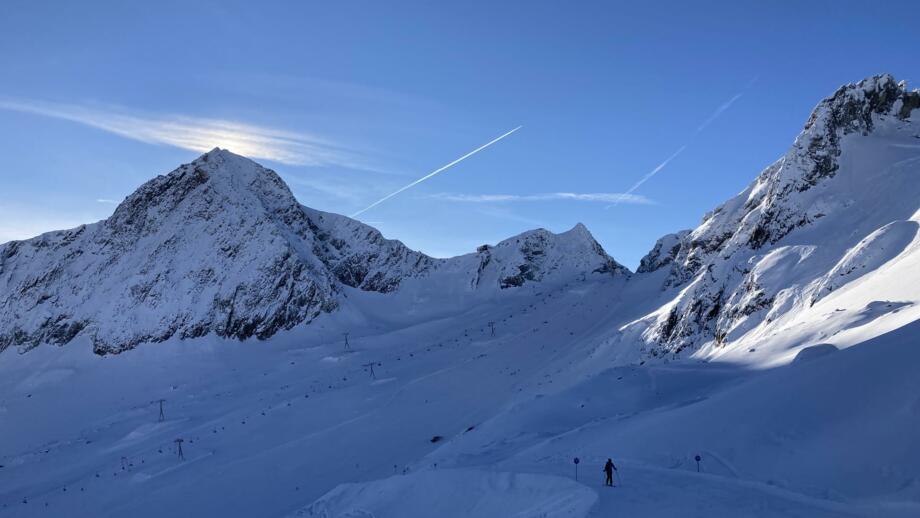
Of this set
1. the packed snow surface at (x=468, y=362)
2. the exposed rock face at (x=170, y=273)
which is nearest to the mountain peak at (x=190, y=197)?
the exposed rock face at (x=170, y=273)

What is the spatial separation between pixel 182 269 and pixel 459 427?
52977 mm

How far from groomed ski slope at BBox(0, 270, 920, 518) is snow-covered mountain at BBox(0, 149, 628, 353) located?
3.92 metres

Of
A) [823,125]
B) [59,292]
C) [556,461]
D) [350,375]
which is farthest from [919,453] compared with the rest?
[59,292]

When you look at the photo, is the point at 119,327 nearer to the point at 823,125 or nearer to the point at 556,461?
the point at 556,461

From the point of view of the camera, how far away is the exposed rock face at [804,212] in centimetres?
3712

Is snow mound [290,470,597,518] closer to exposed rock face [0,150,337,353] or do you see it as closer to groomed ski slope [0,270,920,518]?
groomed ski slope [0,270,920,518]

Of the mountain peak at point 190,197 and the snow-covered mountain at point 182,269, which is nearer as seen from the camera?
the snow-covered mountain at point 182,269

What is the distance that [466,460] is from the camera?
24781 mm

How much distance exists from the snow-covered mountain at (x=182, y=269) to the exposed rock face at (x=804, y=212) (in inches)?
1959

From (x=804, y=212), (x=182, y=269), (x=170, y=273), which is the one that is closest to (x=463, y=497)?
(x=804, y=212)

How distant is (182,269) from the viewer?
7650cm

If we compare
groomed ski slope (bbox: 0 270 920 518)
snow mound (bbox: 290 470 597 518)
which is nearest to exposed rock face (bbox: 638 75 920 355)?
groomed ski slope (bbox: 0 270 920 518)

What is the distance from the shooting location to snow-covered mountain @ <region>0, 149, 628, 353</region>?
7262 centimetres

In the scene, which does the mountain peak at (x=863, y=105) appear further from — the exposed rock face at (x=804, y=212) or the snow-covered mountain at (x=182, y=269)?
the snow-covered mountain at (x=182, y=269)
